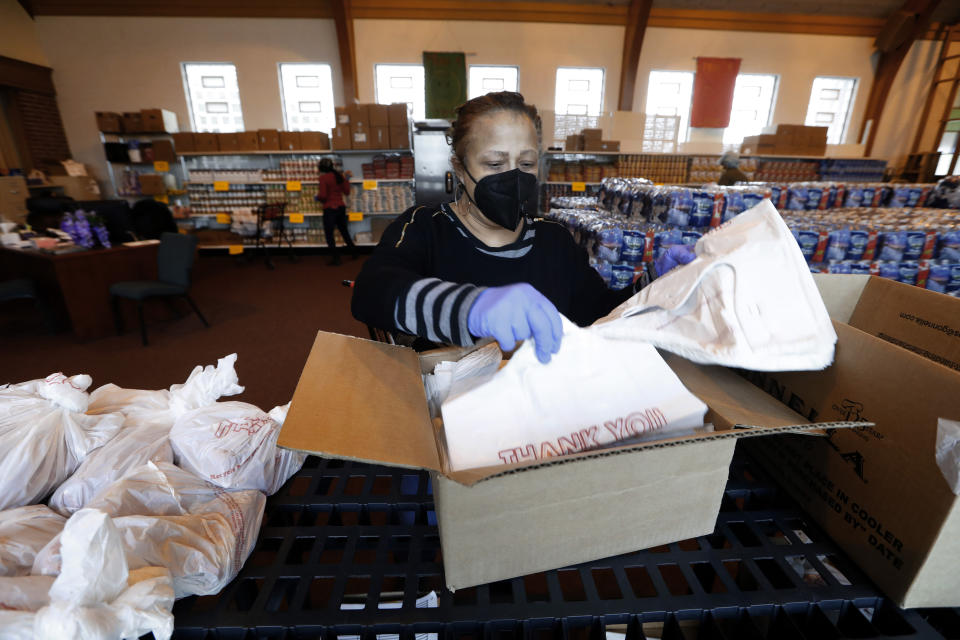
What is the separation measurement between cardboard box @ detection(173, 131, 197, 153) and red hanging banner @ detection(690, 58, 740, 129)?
961 centimetres

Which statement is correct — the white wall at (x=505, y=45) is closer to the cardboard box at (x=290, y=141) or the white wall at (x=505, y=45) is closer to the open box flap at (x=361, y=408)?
the cardboard box at (x=290, y=141)

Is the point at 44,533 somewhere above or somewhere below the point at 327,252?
above

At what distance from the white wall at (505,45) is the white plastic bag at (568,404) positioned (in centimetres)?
926

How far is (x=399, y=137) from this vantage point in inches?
280

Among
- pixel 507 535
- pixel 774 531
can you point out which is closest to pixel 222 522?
pixel 507 535

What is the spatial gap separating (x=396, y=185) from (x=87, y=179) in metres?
5.77

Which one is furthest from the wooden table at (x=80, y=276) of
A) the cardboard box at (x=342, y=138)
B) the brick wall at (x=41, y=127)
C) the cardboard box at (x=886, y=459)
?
the brick wall at (x=41, y=127)

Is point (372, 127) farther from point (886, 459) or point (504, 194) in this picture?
point (886, 459)

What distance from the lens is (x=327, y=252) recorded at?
26.5 feet

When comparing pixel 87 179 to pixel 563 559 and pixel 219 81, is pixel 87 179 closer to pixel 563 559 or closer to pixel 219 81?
pixel 219 81

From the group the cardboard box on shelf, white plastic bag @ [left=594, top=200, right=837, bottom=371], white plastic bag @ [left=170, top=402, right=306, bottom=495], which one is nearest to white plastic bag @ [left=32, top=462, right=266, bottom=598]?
white plastic bag @ [left=170, top=402, right=306, bottom=495]

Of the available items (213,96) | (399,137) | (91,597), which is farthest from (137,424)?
(213,96)

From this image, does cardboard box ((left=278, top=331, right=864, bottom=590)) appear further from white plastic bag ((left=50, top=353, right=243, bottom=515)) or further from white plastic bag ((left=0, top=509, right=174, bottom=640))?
white plastic bag ((left=50, top=353, right=243, bottom=515))

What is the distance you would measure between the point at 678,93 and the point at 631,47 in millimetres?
1539
